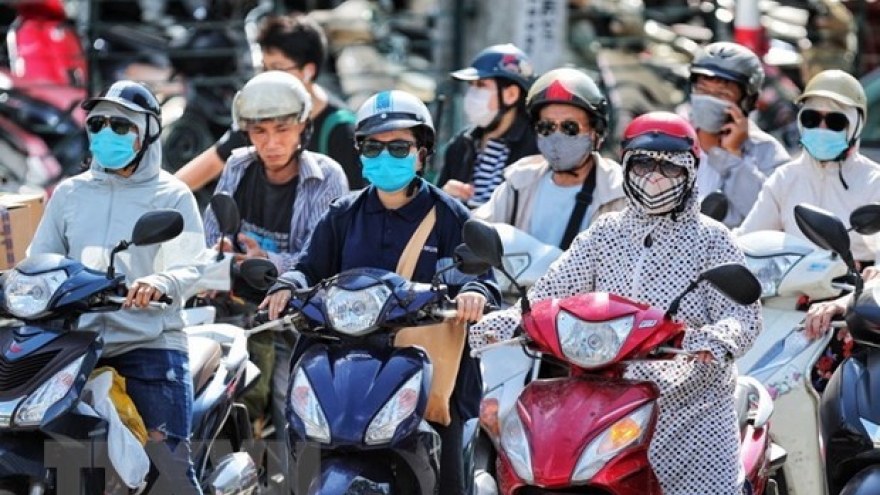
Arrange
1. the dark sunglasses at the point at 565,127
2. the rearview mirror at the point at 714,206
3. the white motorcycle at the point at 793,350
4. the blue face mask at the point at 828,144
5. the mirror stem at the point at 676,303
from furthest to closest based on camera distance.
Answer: the blue face mask at the point at 828,144
the dark sunglasses at the point at 565,127
the white motorcycle at the point at 793,350
the rearview mirror at the point at 714,206
the mirror stem at the point at 676,303

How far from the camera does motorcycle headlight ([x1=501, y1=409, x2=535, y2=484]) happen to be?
20.8 feet

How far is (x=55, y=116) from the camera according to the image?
47.1 feet

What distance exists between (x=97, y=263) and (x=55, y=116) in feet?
22.3

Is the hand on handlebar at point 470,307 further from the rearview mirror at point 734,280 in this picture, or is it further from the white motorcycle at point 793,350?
the white motorcycle at point 793,350

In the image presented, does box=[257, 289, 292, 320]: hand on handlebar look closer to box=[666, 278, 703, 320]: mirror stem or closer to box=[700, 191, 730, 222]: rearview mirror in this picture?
box=[666, 278, 703, 320]: mirror stem

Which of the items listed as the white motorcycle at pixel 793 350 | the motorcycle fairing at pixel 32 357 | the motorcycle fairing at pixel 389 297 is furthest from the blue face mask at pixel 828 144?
the motorcycle fairing at pixel 32 357

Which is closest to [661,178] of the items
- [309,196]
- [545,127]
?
[545,127]

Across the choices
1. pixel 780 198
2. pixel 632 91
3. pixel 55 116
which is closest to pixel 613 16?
pixel 632 91

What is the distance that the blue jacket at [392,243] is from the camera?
7422 mm

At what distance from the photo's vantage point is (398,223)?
24.5ft

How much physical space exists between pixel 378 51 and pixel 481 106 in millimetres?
5789

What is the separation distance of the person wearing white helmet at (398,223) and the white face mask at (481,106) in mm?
2502

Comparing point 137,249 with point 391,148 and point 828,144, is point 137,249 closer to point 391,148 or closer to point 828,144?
point 391,148

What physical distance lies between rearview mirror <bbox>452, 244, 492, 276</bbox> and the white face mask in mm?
3138
